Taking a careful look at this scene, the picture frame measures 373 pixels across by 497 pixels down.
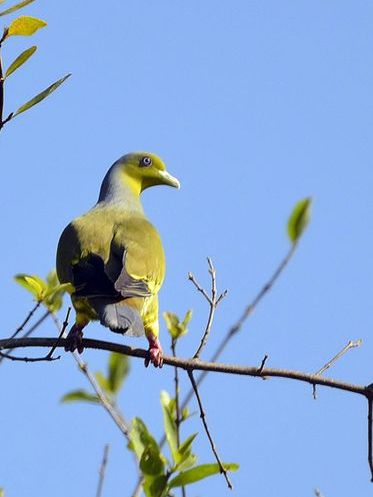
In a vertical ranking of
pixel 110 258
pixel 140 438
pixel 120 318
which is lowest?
pixel 140 438

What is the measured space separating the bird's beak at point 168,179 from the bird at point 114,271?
1.03 metres

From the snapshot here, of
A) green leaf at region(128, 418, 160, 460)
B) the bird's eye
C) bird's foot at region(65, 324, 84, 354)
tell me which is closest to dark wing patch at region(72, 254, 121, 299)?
bird's foot at region(65, 324, 84, 354)

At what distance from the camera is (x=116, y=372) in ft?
14.0

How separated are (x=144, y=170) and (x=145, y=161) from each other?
7 cm

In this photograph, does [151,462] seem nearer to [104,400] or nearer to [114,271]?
[104,400]

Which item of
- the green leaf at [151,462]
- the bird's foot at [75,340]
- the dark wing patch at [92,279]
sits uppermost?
the dark wing patch at [92,279]

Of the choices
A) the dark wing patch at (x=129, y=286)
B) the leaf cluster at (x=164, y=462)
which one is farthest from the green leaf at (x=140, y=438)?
the dark wing patch at (x=129, y=286)

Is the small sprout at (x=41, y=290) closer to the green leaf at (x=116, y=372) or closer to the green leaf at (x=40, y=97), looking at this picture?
the green leaf at (x=116, y=372)

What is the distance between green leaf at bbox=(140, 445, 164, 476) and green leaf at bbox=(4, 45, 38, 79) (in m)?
1.21

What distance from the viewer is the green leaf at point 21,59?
3.12 meters

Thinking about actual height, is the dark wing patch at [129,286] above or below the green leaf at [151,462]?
above

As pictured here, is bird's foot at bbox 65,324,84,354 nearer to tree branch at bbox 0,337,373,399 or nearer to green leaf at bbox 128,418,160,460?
tree branch at bbox 0,337,373,399

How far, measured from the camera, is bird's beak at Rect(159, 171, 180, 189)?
7.41 metres

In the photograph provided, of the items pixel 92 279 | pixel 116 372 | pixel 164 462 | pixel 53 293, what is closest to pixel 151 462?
pixel 164 462
